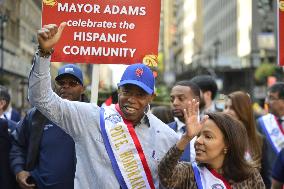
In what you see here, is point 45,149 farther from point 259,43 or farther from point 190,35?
point 190,35

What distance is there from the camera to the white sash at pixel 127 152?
3.87 metres

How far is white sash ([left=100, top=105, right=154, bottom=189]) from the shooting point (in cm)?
387

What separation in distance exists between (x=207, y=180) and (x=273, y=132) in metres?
3.17

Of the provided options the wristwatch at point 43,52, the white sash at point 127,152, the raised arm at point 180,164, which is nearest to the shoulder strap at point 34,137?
the white sash at point 127,152

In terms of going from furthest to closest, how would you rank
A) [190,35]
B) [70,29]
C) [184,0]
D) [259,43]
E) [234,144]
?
[184,0] < [190,35] < [259,43] < [70,29] < [234,144]

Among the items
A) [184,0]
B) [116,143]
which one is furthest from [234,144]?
[184,0]

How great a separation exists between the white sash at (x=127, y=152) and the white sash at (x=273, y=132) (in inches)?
118

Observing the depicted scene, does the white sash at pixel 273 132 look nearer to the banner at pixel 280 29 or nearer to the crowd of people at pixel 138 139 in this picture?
the banner at pixel 280 29

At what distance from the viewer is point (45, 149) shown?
16.1 feet

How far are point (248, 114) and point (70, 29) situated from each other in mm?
2237

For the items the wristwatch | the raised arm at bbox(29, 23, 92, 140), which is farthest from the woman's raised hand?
the wristwatch

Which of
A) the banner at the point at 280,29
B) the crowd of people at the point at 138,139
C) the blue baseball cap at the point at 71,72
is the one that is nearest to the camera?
the crowd of people at the point at 138,139

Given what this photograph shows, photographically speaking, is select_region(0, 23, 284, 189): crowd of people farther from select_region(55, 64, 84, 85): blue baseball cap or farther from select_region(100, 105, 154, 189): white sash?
select_region(55, 64, 84, 85): blue baseball cap

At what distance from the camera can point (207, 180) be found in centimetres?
371
